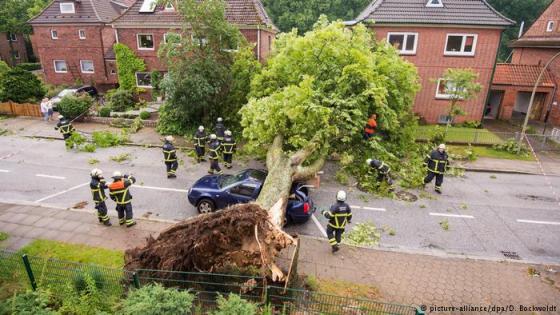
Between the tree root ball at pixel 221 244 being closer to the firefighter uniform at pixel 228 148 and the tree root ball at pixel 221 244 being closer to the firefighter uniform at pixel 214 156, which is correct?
the firefighter uniform at pixel 214 156

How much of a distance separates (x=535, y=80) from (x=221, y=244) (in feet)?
78.1

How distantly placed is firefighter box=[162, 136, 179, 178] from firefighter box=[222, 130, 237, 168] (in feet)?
6.35

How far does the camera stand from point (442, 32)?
18.7 meters

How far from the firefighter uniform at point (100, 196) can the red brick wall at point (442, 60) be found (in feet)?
52.8

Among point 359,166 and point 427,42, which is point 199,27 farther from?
point 427,42

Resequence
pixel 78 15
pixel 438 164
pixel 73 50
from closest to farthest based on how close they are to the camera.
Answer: pixel 438 164 → pixel 78 15 → pixel 73 50

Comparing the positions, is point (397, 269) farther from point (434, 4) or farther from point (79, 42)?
point (79, 42)

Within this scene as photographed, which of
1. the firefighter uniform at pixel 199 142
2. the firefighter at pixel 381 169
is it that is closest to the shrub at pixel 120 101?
the firefighter uniform at pixel 199 142

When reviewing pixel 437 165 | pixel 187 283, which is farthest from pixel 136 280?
pixel 437 165

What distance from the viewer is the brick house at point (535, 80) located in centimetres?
2164

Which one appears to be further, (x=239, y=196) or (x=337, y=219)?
(x=239, y=196)

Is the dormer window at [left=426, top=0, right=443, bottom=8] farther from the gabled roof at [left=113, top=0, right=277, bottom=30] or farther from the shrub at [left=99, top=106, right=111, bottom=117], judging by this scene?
the shrub at [left=99, top=106, right=111, bottom=117]

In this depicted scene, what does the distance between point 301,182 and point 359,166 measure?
3.11 metres

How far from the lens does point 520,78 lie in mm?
22047
